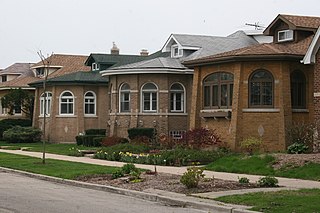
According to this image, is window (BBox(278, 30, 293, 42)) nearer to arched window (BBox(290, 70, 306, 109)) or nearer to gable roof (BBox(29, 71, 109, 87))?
arched window (BBox(290, 70, 306, 109))

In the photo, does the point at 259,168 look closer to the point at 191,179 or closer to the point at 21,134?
the point at 191,179

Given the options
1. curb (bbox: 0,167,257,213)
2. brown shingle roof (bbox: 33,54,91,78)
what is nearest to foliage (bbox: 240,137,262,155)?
curb (bbox: 0,167,257,213)

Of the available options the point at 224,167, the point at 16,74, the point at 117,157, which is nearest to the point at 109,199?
the point at 224,167

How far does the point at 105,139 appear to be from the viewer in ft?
130

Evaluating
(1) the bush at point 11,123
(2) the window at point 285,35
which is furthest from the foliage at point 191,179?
(1) the bush at point 11,123

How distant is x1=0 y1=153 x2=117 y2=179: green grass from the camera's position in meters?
22.7

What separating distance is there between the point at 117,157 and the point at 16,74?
39.7m

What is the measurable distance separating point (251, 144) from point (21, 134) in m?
22.9

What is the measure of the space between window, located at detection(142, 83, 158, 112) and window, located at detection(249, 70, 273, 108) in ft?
33.9

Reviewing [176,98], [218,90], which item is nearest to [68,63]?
[176,98]

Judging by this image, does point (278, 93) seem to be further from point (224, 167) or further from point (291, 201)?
point (291, 201)

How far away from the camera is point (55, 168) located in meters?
24.9

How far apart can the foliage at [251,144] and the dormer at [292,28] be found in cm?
618

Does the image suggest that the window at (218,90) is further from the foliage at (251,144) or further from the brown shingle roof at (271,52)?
the foliage at (251,144)
